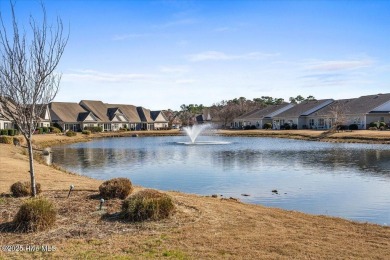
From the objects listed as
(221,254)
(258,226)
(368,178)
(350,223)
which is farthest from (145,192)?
(368,178)

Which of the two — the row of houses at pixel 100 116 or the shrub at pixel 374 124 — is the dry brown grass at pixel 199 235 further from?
the row of houses at pixel 100 116

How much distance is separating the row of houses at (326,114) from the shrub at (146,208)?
5825 cm

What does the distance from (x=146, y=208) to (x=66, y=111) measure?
80478mm

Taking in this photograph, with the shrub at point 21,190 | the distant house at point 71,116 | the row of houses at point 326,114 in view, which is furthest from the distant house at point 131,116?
the shrub at point 21,190

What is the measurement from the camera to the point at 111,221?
402 inches

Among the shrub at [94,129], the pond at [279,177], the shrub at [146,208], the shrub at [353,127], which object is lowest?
the pond at [279,177]

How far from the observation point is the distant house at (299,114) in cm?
7969

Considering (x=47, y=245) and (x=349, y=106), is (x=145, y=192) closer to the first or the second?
(x=47, y=245)

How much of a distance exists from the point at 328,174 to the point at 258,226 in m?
15.6

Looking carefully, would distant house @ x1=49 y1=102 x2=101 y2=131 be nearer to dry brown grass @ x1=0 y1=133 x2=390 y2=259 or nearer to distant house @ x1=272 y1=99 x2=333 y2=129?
distant house @ x1=272 y1=99 x2=333 y2=129

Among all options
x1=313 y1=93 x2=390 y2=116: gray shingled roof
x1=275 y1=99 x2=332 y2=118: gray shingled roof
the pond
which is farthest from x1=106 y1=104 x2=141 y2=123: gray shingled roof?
the pond

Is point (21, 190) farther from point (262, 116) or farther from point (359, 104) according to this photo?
point (262, 116)

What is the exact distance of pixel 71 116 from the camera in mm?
85688

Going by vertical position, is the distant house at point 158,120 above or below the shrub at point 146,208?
above
